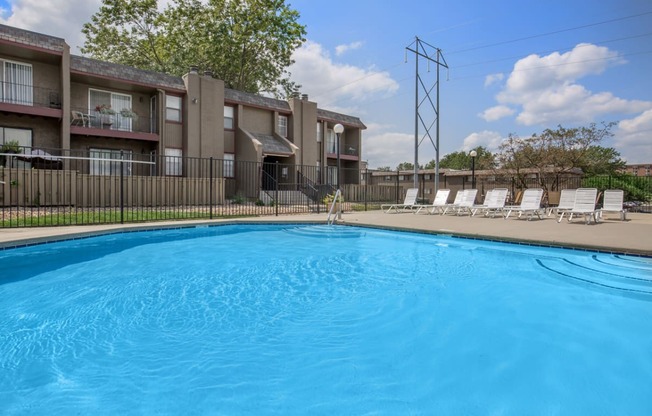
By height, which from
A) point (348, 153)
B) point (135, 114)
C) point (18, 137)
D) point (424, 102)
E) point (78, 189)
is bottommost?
point (78, 189)

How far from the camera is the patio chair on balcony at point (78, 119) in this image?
1708 cm

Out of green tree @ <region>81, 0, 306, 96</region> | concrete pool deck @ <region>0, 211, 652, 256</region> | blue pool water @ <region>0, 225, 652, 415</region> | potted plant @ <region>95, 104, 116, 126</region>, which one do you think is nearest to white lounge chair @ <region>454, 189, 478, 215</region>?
concrete pool deck @ <region>0, 211, 652, 256</region>

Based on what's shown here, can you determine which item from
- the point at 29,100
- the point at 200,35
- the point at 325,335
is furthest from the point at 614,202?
the point at 200,35

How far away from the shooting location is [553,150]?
70.2 feet

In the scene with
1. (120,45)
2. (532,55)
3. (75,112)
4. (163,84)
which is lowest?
(75,112)

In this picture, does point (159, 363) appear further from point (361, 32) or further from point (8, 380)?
point (361, 32)

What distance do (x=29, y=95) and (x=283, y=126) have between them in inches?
525

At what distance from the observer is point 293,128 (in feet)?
82.0

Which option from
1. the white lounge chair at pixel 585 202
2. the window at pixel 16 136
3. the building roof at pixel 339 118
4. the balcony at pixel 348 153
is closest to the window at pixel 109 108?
the window at pixel 16 136

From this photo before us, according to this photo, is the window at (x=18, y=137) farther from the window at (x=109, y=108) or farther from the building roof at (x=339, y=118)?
the building roof at (x=339, y=118)

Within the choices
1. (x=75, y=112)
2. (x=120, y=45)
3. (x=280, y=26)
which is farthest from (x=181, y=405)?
(x=120, y=45)

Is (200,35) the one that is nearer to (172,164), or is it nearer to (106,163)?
(172,164)

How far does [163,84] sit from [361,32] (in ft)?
34.0

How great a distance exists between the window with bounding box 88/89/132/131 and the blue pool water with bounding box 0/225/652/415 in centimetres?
1287
